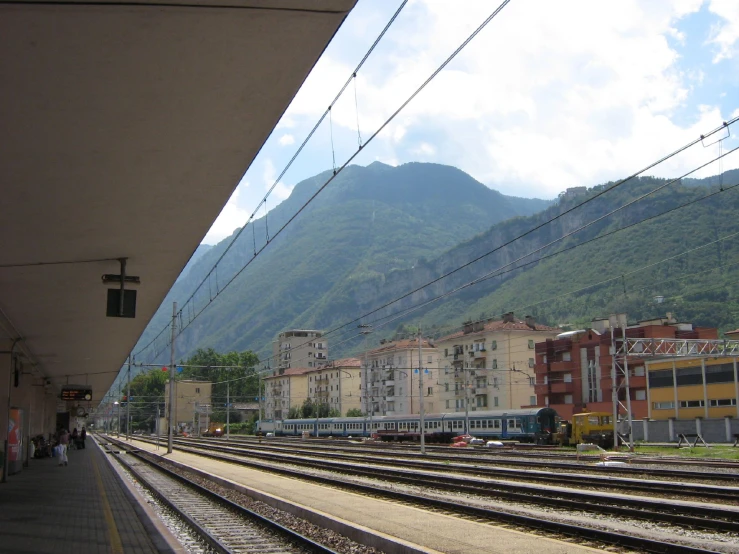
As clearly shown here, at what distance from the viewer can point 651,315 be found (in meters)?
103

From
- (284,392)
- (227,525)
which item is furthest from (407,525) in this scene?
(284,392)

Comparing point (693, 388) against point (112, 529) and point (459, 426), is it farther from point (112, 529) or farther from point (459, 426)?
point (112, 529)

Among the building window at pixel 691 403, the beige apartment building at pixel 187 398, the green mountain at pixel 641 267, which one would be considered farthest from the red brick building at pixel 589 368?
the beige apartment building at pixel 187 398

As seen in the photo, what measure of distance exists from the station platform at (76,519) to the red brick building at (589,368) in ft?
169

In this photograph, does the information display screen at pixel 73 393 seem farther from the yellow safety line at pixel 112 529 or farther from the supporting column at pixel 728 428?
the supporting column at pixel 728 428

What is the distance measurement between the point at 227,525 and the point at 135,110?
8.87 metres

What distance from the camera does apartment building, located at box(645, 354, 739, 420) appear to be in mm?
51562

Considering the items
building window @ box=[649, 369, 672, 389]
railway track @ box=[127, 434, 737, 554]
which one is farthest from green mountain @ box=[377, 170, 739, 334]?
railway track @ box=[127, 434, 737, 554]

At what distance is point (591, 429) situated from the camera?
43.1m

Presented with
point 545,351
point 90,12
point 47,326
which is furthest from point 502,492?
point 545,351

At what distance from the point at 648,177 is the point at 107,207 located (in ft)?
436

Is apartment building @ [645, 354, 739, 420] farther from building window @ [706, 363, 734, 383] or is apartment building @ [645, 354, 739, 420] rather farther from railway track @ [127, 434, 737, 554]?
railway track @ [127, 434, 737, 554]

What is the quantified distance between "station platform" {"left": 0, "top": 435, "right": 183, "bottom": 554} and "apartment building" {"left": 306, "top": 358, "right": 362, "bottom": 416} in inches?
3328

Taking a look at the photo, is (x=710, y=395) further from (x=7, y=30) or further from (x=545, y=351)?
(x=7, y=30)
